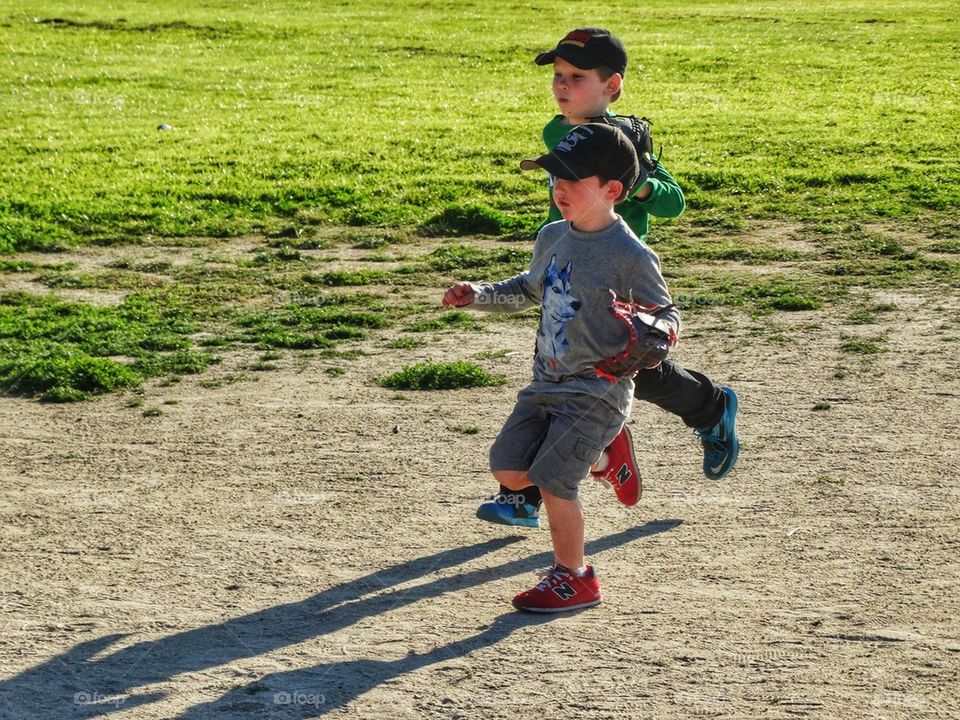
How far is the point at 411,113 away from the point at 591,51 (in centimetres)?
1220

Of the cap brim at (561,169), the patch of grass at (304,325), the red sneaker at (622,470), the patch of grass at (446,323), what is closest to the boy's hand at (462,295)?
the cap brim at (561,169)

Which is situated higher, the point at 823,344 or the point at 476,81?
the point at 476,81

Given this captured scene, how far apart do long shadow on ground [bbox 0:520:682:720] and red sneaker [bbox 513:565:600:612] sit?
48 millimetres

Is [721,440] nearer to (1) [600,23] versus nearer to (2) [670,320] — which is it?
(2) [670,320]

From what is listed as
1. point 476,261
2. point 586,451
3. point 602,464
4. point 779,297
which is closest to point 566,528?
point 586,451

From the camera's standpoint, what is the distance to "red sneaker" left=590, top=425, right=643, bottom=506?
16.4 ft

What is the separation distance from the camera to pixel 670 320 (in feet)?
14.1

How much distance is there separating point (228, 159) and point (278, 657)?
1015 cm

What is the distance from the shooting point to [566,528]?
4547mm

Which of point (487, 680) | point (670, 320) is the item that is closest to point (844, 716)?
point (487, 680)

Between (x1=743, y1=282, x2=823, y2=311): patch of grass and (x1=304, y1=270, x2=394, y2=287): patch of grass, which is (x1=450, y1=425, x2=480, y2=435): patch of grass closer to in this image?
(x1=743, y1=282, x2=823, y2=311): patch of grass

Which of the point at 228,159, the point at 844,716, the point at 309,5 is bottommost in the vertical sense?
the point at 844,716

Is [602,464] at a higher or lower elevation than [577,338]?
lower

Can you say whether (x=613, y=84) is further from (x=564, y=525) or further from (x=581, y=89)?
(x=564, y=525)
